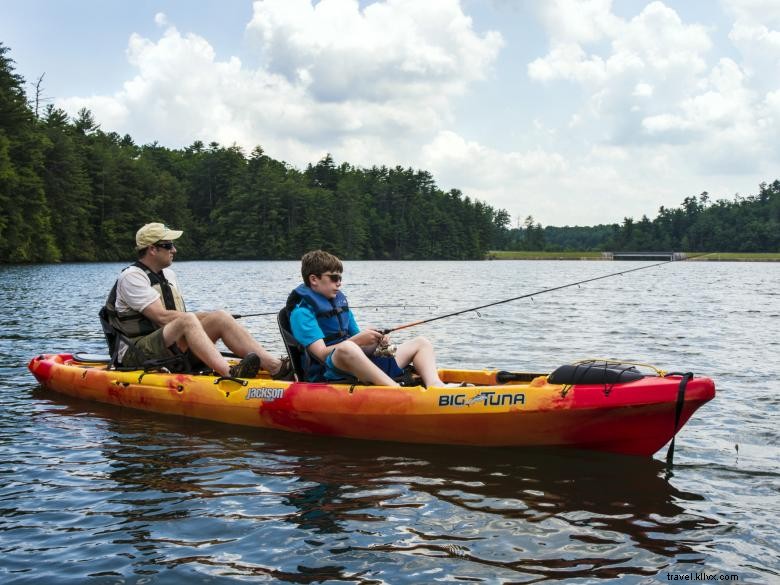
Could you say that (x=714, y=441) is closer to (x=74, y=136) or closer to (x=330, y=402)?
(x=330, y=402)

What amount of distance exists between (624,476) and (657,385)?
32.2 inches

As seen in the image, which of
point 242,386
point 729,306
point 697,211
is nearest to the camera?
point 242,386

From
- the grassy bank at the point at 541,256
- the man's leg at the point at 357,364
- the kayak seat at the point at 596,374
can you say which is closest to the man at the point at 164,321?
the man's leg at the point at 357,364

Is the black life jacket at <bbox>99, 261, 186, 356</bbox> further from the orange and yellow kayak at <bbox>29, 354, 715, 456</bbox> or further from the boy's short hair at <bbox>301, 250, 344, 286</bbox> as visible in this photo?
the boy's short hair at <bbox>301, 250, 344, 286</bbox>

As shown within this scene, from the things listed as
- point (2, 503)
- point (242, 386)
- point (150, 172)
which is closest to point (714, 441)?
point (242, 386)

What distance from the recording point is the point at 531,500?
18.3 feet

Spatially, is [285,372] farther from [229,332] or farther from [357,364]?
[357,364]

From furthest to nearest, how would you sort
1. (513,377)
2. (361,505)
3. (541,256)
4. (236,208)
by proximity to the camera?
(541,256) → (236,208) → (513,377) → (361,505)

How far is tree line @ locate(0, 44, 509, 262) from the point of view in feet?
177

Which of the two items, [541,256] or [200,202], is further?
[541,256]

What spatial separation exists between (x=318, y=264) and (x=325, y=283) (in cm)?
19

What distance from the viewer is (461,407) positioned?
6.57 metres

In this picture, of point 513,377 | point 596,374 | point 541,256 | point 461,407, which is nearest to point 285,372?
point 461,407

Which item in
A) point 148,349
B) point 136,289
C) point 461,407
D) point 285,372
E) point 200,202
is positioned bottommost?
point 461,407
